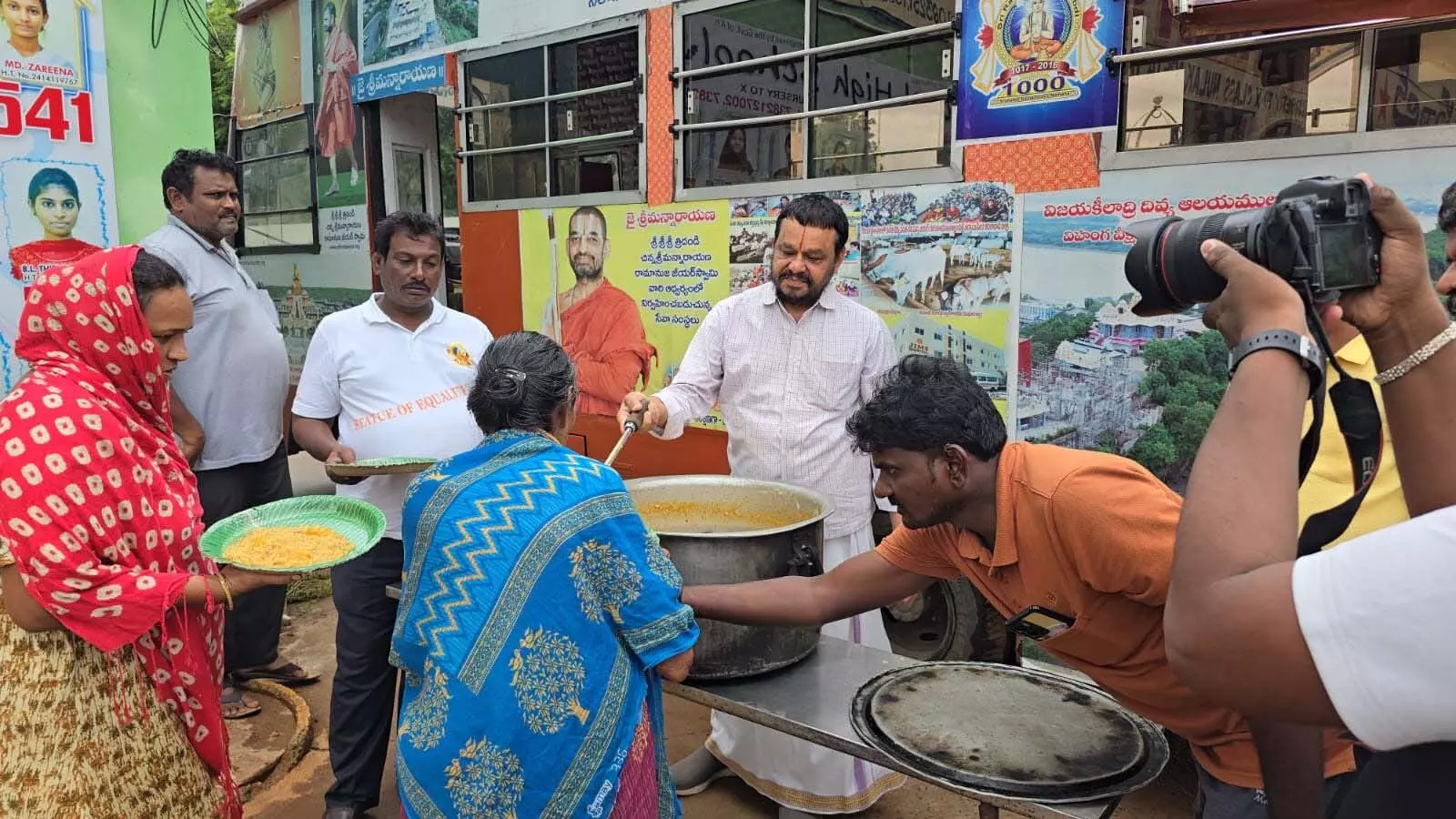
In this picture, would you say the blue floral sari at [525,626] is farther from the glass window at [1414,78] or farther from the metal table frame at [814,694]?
the glass window at [1414,78]

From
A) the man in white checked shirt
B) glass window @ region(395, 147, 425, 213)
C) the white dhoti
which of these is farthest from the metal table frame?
glass window @ region(395, 147, 425, 213)

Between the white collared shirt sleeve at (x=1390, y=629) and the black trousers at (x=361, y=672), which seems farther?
the black trousers at (x=361, y=672)

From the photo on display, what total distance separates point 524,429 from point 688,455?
2877 millimetres

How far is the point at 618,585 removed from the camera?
1.73 meters

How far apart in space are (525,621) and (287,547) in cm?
79

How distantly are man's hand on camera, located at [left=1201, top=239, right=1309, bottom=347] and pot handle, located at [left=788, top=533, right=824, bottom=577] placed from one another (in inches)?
47.0

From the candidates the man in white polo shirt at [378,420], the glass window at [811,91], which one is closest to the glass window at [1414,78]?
the glass window at [811,91]

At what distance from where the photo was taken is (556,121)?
5535 millimetres

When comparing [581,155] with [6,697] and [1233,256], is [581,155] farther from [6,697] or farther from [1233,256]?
[1233,256]

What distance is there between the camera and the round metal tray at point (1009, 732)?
1.53m

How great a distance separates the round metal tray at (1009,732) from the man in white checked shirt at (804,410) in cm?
105

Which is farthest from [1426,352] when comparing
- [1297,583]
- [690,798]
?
[690,798]

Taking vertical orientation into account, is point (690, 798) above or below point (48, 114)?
below

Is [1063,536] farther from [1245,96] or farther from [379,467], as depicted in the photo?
[1245,96]
